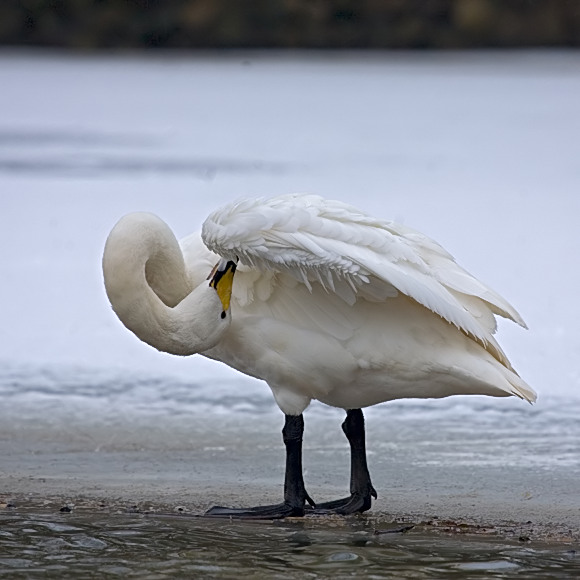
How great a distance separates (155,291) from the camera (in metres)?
5.76

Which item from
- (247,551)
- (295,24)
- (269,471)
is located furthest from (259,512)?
(295,24)

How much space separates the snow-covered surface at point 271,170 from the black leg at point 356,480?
1980 mm

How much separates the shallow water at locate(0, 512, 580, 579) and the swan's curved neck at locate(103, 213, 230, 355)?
0.71m

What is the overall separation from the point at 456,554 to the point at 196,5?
141 feet

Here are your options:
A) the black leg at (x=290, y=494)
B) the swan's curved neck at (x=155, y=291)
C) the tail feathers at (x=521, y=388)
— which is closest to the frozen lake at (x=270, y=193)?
the tail feathers at (x=521, y=388)

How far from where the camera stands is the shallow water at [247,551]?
4863mm

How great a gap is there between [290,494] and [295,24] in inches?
1635

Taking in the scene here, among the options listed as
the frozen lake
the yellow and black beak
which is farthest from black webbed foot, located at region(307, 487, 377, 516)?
the yellow and black beak

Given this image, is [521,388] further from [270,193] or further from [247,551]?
[270,193]

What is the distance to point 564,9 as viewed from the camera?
44.5 m

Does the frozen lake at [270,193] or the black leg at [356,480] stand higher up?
the frozen lake at [270,193]

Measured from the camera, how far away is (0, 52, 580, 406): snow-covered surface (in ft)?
30.0

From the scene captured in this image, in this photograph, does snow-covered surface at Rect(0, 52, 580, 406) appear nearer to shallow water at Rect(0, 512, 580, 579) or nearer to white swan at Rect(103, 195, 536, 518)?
white swan at Rect(103, 195, 536, 518)

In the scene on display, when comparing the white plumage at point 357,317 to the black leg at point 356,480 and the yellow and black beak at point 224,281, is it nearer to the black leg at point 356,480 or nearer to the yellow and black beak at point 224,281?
the yellow and black beak at point 224,281
